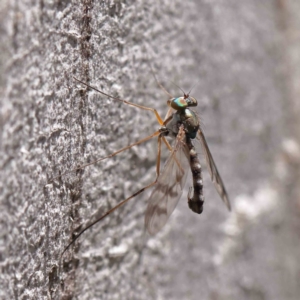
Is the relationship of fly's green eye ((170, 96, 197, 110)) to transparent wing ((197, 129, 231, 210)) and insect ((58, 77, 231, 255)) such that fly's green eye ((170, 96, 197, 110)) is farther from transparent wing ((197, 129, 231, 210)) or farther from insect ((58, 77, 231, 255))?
transparent wing ((197, 129, 231, 210))

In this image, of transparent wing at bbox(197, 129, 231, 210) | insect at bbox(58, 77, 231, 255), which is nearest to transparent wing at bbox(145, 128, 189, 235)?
insect at bbox(58, 77, 231, 255)

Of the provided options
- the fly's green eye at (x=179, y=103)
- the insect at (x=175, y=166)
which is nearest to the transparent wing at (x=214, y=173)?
the insect at (x=175, y=166)

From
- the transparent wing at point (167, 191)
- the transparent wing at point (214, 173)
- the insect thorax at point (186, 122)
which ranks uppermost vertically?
the insect thorax at point (186, 122)

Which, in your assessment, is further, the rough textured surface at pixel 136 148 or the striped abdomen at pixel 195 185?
the striped abdomen at pixel 195 185

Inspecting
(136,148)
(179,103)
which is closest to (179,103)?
(179,103)

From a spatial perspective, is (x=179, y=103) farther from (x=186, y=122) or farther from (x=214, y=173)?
(x=214, y=173)

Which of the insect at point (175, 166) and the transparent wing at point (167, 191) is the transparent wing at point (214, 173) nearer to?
the insect at point (175, 166)
